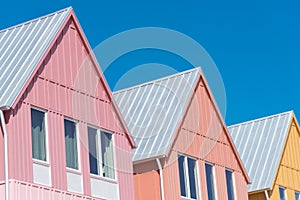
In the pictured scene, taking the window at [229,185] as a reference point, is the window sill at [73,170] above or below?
below

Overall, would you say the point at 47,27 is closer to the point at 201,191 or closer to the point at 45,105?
the point at 45,105

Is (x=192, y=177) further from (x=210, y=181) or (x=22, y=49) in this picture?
(x=22, y=49)

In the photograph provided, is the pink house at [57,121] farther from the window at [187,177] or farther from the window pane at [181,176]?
the window at [187,177]

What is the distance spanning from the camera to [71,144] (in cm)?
2892

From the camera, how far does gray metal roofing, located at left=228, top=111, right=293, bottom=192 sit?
41606 mm

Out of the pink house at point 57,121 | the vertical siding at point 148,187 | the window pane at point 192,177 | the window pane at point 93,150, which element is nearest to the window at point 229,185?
the window pane at point 192,177

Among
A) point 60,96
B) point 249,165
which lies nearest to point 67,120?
point 60,96

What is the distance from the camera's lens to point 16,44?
29672 millimetres

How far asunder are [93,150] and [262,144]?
634 inches

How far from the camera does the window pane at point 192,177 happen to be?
1374 inches

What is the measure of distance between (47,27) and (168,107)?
7.93 m

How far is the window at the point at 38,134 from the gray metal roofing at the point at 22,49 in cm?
122

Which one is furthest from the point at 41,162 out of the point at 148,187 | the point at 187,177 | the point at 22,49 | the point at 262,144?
the point at 262,144

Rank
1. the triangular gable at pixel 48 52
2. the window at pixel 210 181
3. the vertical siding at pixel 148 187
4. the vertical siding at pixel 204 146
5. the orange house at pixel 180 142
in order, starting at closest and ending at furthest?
the triangular gable at pixel 48 52
the vertical siding at pixel 148 187
the orange house at pixel 180 142
the vertical siding at pixel 204 146
the window at pixel 210 181
